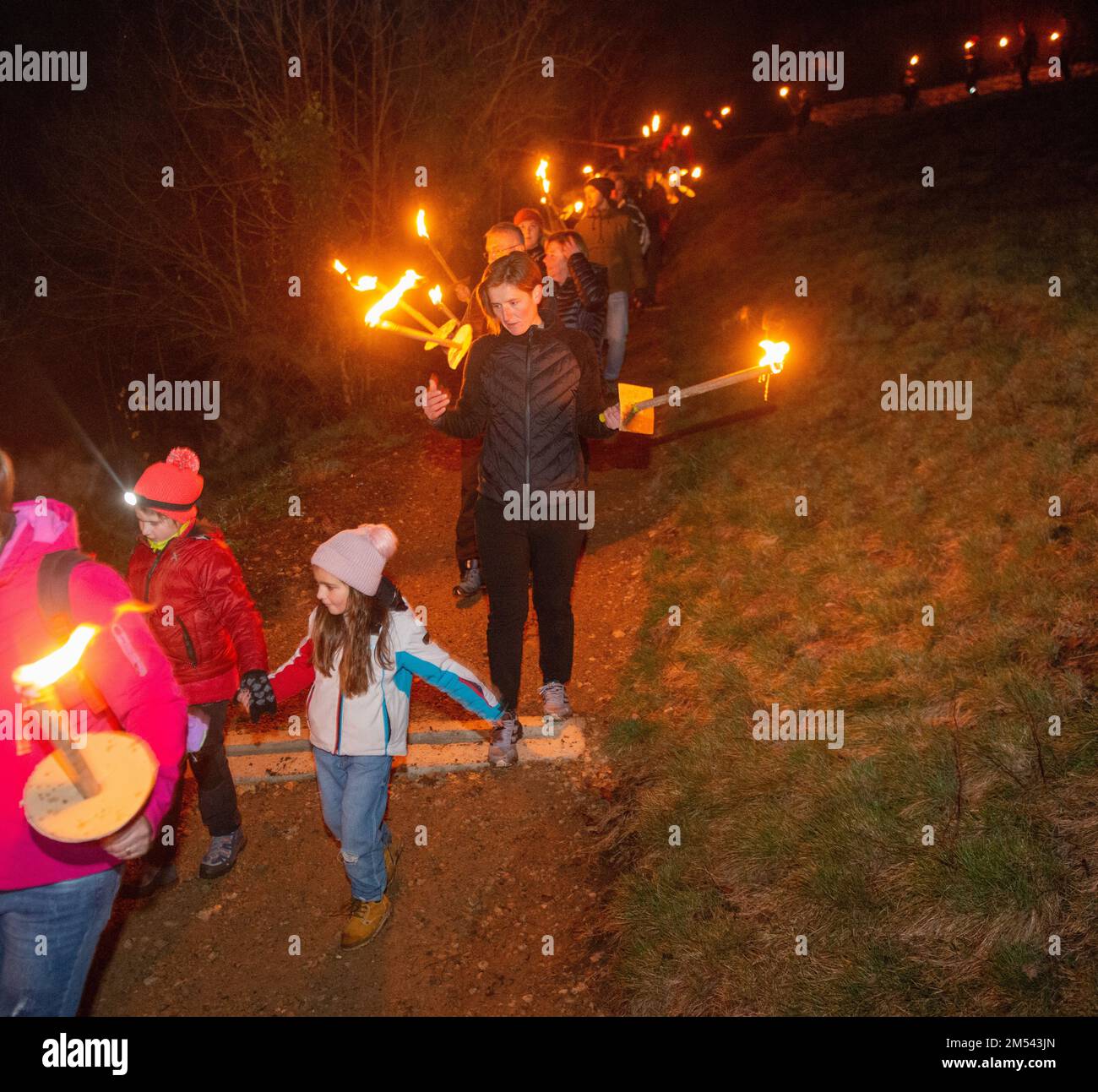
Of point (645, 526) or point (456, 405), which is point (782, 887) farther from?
point (645, 526)

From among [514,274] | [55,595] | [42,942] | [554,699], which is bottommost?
[42,942]

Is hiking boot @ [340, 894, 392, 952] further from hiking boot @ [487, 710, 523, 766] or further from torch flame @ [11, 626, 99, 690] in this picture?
torch flame @ [11, 626, 99, 690]

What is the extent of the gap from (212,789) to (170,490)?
152 cm

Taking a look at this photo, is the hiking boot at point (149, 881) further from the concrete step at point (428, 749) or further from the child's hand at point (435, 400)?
the child's hand at point (435, 400)

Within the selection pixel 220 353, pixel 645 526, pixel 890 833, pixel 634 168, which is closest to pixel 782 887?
pixel 890 833

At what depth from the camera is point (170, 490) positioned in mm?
3877

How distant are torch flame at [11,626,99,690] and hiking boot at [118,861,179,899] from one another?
8.33 feet

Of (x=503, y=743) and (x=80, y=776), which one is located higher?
(x=80, y=776)

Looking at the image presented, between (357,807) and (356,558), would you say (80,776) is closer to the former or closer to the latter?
(356,558)

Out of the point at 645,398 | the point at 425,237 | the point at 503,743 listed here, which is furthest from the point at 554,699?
the point at 425,237

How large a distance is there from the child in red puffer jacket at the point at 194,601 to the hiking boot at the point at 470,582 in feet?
9.65

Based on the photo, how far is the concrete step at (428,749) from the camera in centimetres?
518

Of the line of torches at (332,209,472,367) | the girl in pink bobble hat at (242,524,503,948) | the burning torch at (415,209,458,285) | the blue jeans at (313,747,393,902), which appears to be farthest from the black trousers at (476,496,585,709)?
the burning torch at (415,209,458,285)
